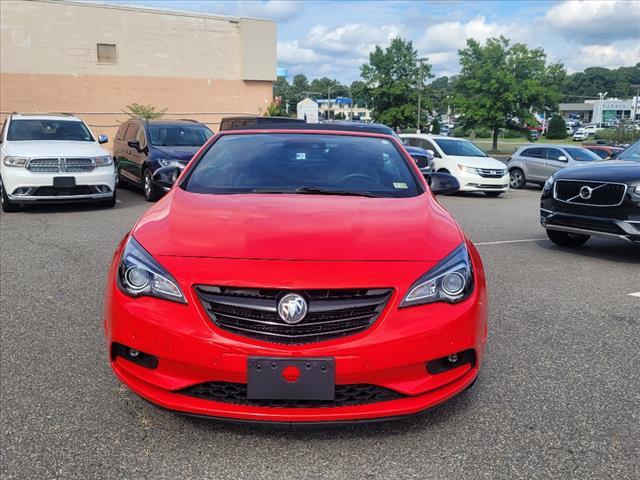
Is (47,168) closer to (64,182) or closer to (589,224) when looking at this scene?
(64,182)

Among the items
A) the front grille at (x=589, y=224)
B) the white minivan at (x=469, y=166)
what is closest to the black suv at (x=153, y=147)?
the white minivan at (x=469, y=166)

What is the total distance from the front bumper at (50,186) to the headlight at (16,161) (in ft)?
0.24

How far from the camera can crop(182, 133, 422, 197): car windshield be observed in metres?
3.79

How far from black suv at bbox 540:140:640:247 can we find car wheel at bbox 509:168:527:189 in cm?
1126

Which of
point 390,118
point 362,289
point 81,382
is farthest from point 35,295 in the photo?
point 390,118

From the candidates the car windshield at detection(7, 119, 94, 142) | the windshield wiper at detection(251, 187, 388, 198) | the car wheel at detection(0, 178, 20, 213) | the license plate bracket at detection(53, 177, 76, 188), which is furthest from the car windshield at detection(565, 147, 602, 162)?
the windshield wiper at detection(251, 187, 388, 198)

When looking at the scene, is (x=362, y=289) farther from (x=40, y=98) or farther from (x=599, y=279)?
(x=40, y=98)

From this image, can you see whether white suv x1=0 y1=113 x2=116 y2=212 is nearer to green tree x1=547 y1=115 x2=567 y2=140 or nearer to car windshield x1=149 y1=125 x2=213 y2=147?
car windshield x1=149 y1=125 x2=213 y2=147

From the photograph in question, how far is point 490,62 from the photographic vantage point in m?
35.9

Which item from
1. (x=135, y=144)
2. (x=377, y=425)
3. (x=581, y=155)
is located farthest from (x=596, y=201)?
(x=581, y=155)

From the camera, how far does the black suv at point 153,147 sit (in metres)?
12.0

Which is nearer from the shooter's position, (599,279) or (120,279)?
(120,279)

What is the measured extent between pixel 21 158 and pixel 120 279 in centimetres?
826

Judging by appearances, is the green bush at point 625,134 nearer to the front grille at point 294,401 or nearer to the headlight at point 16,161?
the headlight at point 16,161
